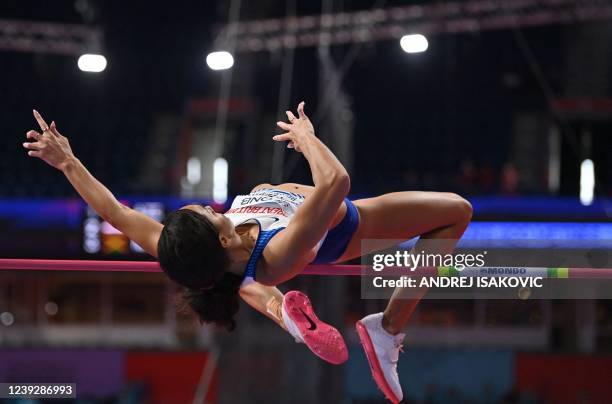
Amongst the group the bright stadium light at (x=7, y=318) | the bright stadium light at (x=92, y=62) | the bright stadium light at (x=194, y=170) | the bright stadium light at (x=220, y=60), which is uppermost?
the bright stadium light at (x=194, y=170)

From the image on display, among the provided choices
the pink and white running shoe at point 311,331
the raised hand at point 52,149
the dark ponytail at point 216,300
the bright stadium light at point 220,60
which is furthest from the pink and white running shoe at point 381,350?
the bright stadium light at point 220,60

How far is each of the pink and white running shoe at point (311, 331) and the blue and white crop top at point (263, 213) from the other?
0.59 ft

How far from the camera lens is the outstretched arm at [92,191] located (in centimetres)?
333

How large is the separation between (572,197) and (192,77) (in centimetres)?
702

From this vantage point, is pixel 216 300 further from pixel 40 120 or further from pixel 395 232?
pixel 40 120

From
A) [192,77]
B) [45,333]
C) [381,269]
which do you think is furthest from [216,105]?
[381,269]

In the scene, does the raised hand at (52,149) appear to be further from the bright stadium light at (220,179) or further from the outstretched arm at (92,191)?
the bright stadium light at (220,179)

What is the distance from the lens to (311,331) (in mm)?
3188

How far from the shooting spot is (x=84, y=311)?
1267 cm

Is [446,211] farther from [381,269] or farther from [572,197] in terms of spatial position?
[572,197]

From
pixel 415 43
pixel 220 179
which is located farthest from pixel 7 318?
pixel 415 43

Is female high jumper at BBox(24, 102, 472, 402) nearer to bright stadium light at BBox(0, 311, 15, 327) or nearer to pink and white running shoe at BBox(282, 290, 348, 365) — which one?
pink and white running shoe at BBox(282, 290, 348, 365)

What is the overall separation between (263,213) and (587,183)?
27.0 ft

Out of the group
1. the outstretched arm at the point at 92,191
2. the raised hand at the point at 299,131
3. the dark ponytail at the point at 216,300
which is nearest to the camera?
the raised hand at the point at 299,131
